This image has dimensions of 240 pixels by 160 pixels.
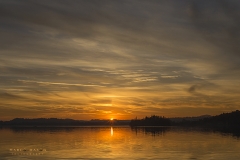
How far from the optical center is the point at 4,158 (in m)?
38.8

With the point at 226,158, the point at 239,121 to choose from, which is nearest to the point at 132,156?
the point at 226,158

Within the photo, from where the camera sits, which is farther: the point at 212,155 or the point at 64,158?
the point at 212,155

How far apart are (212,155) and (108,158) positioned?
478 inches

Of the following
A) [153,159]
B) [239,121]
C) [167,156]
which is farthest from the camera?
[239,121]

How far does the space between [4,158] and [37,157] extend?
11.5ft

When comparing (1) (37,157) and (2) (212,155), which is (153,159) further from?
(1) (37,157)

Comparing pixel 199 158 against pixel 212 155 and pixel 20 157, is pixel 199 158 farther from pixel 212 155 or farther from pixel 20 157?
pixel 20 157

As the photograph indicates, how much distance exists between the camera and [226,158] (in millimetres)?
38125

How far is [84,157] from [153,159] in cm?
754

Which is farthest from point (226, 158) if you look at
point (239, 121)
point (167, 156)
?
point (239, 121)

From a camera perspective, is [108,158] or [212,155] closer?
[108,158]

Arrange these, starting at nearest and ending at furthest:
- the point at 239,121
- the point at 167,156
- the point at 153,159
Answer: the point at 153,159 < the point at 167,156 < the point at 239,121

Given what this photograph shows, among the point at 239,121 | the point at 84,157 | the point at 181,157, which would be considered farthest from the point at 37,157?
the point at 239,121

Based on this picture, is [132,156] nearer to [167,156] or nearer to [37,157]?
[167,156]
